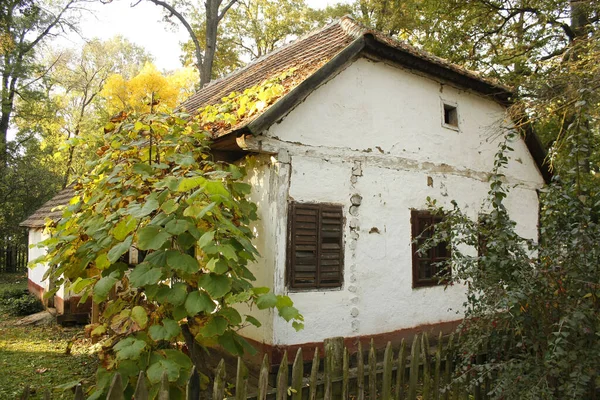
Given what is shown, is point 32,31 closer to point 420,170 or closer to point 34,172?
point 34,172

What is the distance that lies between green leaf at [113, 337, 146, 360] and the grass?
1814 millimetres

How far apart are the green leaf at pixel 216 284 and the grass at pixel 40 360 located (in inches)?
84.7

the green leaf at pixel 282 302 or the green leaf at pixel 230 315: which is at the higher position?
the green leaf at pixel 282 302

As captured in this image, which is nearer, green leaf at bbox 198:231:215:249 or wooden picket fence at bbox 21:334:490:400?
green leaf at bbox 198:231:215:249

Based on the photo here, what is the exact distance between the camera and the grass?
18.1ft

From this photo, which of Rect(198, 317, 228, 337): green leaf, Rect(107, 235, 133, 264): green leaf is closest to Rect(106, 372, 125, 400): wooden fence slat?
Rect(198, 317, 228, 337): green leaf

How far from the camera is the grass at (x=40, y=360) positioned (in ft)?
18.1

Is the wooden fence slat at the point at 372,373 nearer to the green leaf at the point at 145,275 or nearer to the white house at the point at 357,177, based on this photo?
the white house at the point at 357,177

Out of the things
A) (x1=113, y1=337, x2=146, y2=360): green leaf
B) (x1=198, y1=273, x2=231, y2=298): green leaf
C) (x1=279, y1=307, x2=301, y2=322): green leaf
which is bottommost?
(x1=113, y1=337, x2=146, y2=360): green leaf

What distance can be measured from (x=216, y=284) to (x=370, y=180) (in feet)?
12.2

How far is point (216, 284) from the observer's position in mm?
3082

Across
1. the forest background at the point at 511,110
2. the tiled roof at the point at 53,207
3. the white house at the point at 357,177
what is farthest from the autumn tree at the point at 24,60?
the white house at the point at 357,177

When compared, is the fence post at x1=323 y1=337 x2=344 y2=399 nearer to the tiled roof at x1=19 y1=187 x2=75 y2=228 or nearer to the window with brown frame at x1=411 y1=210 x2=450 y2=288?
the window with brown frame at x1=411 y1=210 x2=450 y2=288

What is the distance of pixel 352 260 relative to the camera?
19.4 feet
